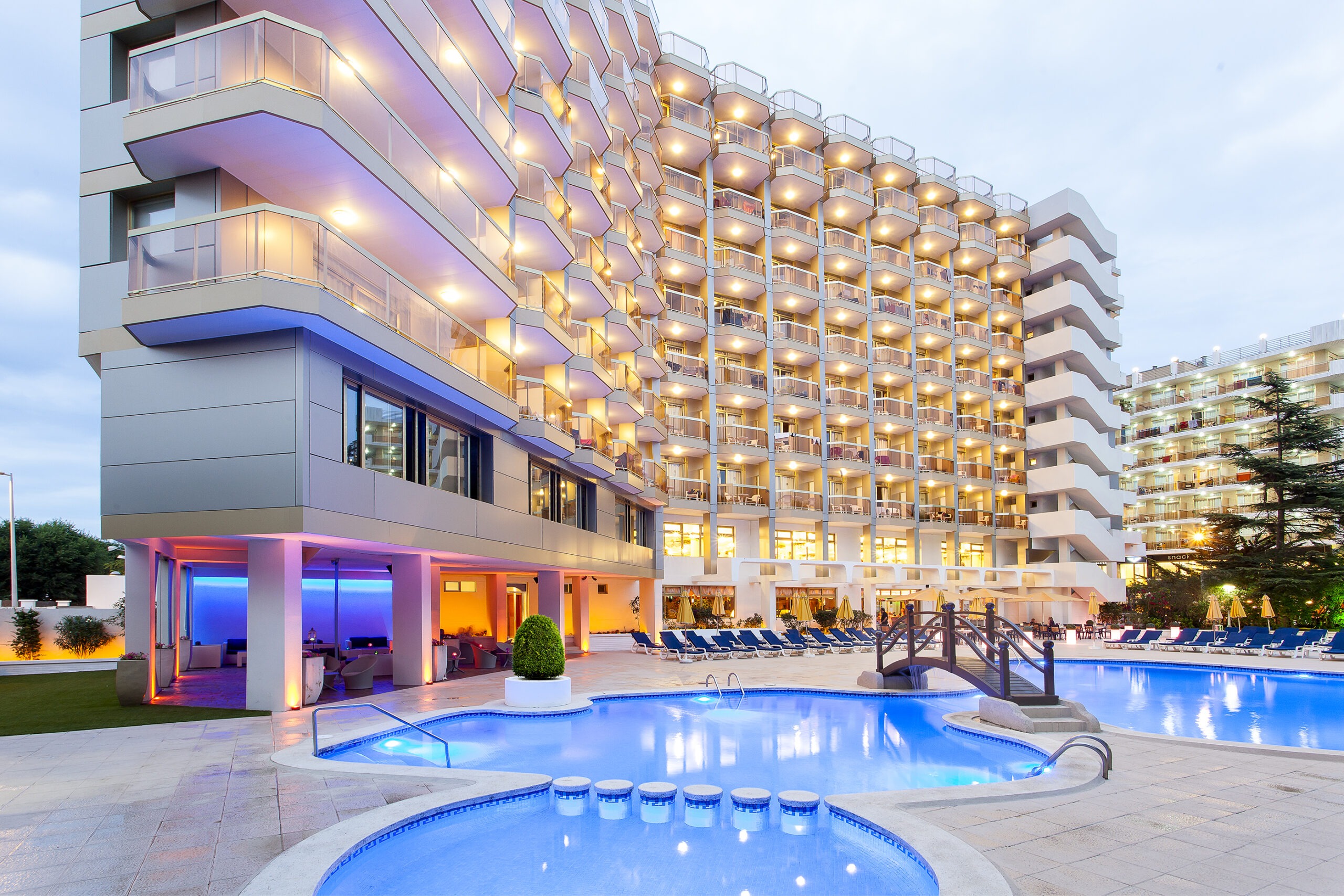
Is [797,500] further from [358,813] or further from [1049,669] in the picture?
[358,813]

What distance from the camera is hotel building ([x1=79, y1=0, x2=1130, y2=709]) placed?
13.8m

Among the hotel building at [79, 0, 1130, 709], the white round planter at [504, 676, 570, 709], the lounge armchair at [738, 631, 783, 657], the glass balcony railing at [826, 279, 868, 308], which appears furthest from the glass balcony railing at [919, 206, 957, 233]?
the white round planter at [504, 676, 570, 709]

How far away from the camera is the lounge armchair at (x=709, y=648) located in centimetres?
2769

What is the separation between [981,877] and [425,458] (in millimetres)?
14386

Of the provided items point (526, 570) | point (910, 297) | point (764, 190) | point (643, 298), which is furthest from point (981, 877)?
point (910, 297)

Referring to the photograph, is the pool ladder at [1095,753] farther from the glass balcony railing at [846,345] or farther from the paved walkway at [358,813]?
the glass balcony railing at [846,345]

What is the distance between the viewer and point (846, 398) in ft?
151

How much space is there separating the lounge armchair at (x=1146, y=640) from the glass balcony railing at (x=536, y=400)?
2577 cm

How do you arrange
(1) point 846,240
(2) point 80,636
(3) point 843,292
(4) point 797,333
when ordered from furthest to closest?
(1) point 846,240
(3) point 843,292
(4) point 797,333
(2) point 80,636

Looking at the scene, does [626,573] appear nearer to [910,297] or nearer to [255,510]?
[255,510]

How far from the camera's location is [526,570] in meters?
28.2

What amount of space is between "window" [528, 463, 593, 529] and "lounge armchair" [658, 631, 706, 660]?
472 cm

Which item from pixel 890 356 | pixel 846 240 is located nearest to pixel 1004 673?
pixel 890 356

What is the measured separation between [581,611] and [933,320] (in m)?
30.5
